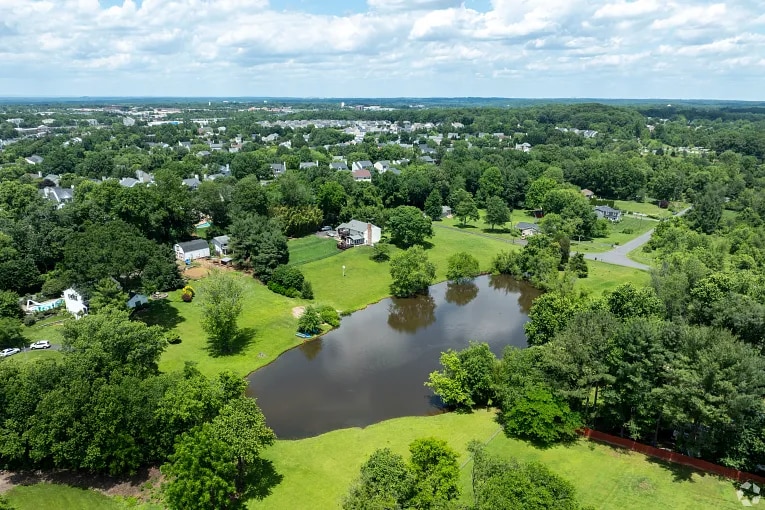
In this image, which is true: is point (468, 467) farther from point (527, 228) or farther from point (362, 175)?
point (362, 175)

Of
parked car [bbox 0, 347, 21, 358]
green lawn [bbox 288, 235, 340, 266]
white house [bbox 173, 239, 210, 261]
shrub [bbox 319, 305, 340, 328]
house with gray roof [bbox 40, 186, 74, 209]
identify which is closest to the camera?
parked car [bbox 0, 347, 21, 358]

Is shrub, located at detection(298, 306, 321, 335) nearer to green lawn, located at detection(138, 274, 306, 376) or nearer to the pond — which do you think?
green lawn, located at detection(138, 274, 306, 376)

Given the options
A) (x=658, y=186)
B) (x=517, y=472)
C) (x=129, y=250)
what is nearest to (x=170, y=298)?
(x=129, y=250)

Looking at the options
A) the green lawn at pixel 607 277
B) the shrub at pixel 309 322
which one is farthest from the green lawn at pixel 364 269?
the green lawn at pixel 607 277

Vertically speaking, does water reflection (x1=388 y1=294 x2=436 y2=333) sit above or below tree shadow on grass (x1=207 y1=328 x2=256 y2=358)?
below

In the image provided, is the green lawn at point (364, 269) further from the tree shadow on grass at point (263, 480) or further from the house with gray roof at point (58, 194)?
the house with gray roof at point (58, 194)

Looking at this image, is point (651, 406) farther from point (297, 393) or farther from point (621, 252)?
point (621, 252)

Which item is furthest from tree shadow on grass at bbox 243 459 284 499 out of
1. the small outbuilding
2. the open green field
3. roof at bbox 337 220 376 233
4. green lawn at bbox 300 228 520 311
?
the small outbuilding
